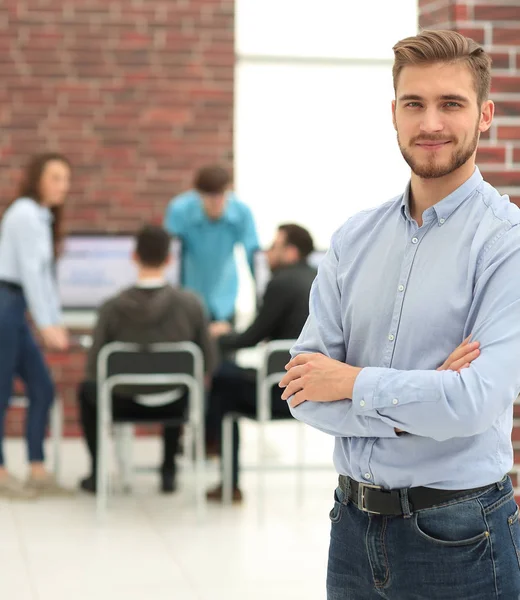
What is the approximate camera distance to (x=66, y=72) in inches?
249

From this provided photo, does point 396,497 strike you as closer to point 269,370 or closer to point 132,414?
point 269,370

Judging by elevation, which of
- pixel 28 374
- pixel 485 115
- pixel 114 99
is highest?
pixel 114 99

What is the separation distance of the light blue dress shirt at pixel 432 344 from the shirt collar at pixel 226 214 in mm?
4007

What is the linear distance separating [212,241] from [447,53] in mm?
4214

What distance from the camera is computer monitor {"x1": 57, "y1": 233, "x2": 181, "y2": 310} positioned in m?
5.61

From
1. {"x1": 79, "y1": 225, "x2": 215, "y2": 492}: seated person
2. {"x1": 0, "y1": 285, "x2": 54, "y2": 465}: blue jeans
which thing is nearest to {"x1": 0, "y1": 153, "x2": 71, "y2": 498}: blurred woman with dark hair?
{"x1": 0, "y1": 285, "x2": 54, "y2": 465}: blue jeans

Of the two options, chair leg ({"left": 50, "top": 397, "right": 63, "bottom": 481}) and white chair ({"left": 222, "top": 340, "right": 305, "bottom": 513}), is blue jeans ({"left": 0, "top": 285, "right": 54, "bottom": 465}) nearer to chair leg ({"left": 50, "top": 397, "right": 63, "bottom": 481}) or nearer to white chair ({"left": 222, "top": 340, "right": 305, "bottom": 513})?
chair leg ({"left": 50, "top": 397, "right": 63, "bottom": 481})

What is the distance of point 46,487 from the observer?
16.2 ft

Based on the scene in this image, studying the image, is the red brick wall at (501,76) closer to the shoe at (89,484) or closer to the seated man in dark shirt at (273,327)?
the seated man in dark shirt at (273,327)

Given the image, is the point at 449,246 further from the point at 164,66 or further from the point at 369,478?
the point at 164,66

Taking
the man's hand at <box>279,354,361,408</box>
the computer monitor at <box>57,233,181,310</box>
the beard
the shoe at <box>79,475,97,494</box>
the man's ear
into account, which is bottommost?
the shoe at <box>79,475,97,494</box>

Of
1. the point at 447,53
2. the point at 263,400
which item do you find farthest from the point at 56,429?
the point at 447,53

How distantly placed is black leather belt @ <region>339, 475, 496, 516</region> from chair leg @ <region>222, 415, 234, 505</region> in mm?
3196

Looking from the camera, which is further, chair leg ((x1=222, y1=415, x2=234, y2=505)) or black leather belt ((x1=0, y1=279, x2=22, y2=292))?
black leather belt ((x1=0, y1=279, x2=22, y2=292))
